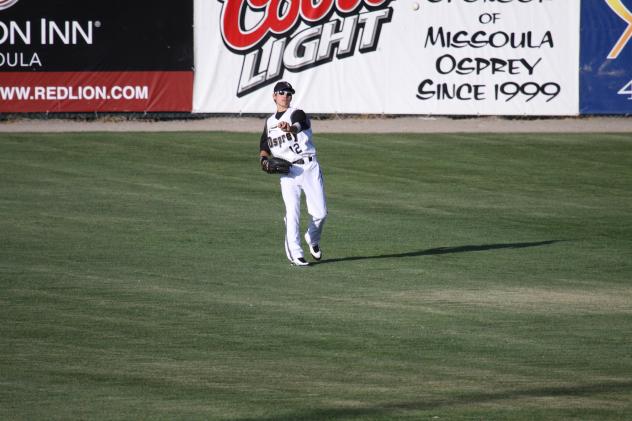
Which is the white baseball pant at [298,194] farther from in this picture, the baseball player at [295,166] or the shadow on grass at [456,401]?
the shadow on grass at [456,401]

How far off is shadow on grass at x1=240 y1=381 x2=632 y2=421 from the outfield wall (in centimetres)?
1872

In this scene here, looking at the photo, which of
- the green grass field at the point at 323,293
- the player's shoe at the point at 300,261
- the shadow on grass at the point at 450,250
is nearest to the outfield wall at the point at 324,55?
the green grass field at the point at 323,293

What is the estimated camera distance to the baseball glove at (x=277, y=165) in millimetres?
12617

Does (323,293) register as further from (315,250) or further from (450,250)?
(450,250)

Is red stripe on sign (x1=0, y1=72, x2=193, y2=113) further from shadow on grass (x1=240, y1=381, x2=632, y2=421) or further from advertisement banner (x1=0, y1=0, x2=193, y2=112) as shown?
shadow on grass (x1=240, y1=381, x2=632, y2=421)

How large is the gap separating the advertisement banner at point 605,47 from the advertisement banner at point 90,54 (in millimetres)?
8894

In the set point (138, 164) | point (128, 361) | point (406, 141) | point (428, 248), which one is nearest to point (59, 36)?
point (138, 164)

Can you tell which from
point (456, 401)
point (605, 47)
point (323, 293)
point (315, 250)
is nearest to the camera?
point (456, 401)

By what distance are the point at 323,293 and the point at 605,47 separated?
16861 millimetres

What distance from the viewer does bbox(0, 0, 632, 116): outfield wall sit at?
25984 mm

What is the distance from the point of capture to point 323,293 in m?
11.3

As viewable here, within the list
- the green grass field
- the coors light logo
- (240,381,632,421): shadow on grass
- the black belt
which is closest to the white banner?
the coors light logo

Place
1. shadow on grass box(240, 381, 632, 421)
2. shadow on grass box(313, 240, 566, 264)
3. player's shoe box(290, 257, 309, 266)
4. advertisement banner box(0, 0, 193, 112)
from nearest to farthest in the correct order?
shadow on grass box(240, 381, 632, 421)
player's shoe box(290, 257, 309, 266)
shadow on grass box(313, 240, 566, 264)
advertisement banner box(0, 0, 193, 112)

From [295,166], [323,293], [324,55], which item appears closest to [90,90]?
[324,55]
